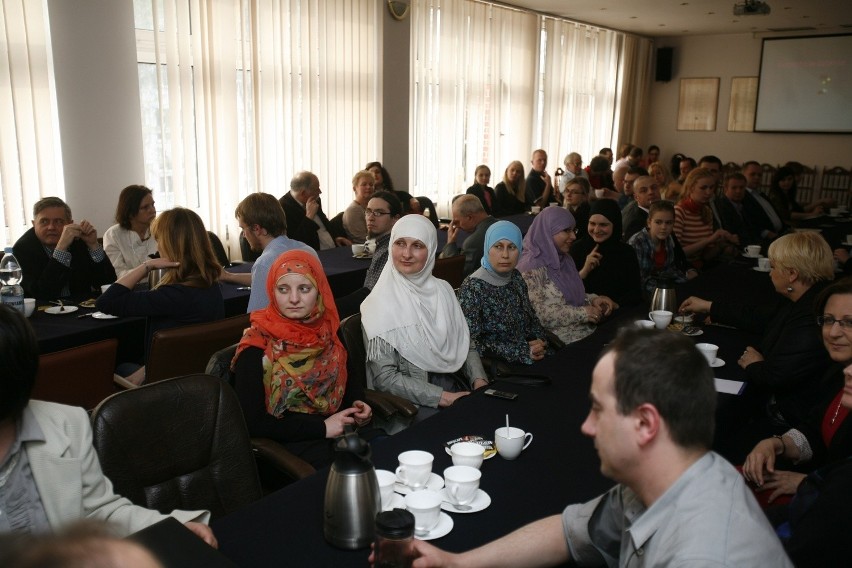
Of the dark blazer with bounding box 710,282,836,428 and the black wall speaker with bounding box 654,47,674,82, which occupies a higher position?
the black wall speaker with bounding box 654,47,674,82

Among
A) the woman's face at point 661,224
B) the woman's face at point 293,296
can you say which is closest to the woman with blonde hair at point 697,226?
the woman's face at point 661,224

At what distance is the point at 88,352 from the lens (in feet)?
7.72

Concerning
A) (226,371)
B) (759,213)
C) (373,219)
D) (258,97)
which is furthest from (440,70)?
(226,371)

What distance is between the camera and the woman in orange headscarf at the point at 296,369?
7.82ft

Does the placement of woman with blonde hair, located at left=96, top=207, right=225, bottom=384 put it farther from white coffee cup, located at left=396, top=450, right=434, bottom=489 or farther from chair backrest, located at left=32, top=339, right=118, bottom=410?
white coffee cup, located at left=396, top=450, right=434, bottom=489

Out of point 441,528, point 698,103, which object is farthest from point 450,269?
point 698,103

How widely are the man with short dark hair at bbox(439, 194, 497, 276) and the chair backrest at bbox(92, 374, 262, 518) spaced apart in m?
2.90

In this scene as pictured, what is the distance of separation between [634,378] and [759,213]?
6964mm

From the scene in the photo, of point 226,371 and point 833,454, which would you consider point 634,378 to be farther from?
point 226,371

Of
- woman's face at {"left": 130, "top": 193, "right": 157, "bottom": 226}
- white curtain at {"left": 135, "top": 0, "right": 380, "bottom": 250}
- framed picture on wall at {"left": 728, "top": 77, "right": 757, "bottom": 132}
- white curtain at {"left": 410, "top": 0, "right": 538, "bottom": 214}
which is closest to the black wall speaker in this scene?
framed picture on wall at {"left": 728, "top": 77, "right": 757, "bottom": 132}

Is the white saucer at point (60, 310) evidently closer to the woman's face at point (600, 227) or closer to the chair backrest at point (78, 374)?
the chair backrest at point (78, 374)

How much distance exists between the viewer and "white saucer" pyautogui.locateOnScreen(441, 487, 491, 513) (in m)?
1.69

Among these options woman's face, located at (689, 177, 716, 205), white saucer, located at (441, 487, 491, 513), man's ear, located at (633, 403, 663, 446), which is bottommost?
white saucer, located at (441, 487, 491, 513)

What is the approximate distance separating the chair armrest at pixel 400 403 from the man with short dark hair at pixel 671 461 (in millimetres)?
1359
